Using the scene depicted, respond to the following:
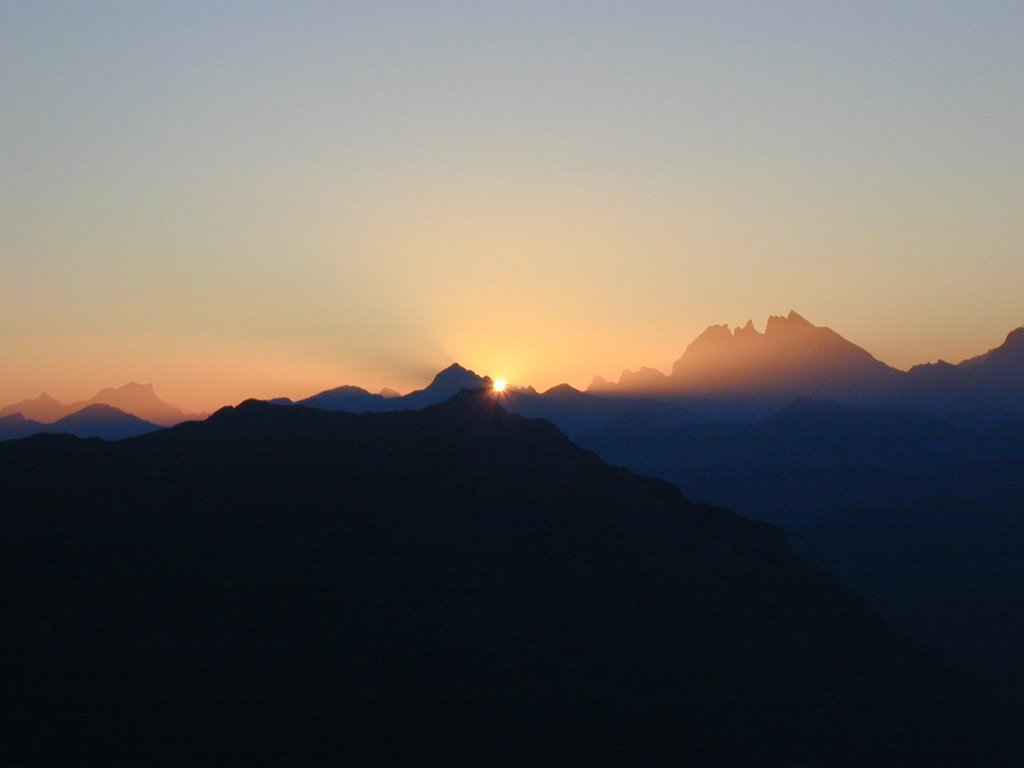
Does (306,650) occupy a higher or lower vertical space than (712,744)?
higher

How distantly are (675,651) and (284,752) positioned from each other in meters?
43.7

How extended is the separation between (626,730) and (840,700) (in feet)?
105

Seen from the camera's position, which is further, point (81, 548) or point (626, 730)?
point (626, 730)

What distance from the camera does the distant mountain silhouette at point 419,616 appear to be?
8500 centimetres

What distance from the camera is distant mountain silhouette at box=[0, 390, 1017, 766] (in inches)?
3346

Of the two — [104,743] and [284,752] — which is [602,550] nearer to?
[284,752]

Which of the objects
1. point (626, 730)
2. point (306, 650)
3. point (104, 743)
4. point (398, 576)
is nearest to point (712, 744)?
point (626, 730)

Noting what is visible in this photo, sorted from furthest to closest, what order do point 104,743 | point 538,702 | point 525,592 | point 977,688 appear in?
point 977,688
point 525,592
point 538,702
point 104,743

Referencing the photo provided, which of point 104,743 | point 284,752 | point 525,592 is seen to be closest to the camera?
point 104,743

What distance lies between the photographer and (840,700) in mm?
122188

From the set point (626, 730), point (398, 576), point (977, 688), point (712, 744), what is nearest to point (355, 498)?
point (398, 576)

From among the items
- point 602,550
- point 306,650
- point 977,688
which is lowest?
point 977,688

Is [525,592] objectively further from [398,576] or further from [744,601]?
[744,601]

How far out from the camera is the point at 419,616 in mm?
102312
